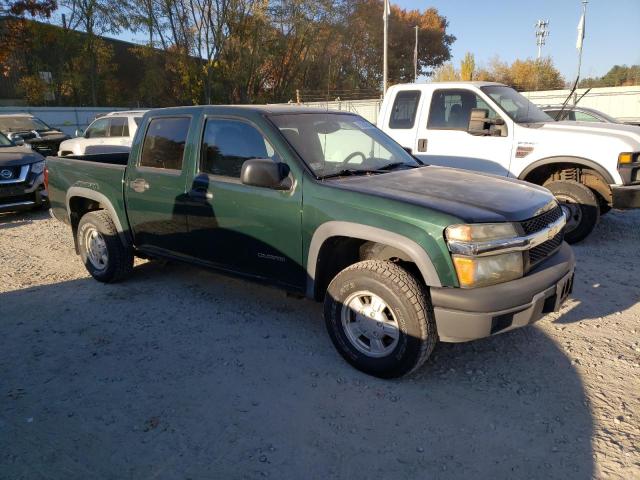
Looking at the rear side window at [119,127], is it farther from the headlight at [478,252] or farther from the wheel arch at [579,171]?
the headlight at [478,252]

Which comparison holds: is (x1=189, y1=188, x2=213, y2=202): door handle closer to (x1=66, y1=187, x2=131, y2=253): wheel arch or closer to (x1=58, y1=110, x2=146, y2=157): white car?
(x1=66, y1=187, x2=131, y2=253): wheel arch

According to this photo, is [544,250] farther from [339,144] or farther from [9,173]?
[9,173]

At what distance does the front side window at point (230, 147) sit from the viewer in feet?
12.7

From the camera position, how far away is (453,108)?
698 centimetres

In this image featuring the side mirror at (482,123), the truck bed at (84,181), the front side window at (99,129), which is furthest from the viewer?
the front side window at (99,129)

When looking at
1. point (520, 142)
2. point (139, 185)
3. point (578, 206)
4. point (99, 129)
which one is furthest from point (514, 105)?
point (99, 129)

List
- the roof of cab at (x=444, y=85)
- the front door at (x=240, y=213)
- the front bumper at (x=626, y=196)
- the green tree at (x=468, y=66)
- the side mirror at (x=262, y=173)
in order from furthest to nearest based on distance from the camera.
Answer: the green tree at (x=468, y=66) → the roof of cab at (x=444, y=85) → the front bumper at (x=626, y=196) → the front door at (x=240, y=213) → the side mirror at (x=262, y=173)

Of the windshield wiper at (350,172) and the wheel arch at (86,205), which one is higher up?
the windshield wiper at (350,172)

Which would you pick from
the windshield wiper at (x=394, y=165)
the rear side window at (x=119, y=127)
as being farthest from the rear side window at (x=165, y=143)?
the rear side window at (x=119, y=127)

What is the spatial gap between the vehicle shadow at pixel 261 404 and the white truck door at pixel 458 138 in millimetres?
3311

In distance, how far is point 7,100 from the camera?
27734 mm

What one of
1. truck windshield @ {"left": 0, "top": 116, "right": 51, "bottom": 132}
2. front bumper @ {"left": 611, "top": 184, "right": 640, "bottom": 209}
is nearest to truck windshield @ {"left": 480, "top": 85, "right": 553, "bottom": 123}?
front bumper @ {"left": 611, "top": 184, "right": 640, "bottom": 209}

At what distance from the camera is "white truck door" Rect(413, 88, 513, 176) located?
6602mm

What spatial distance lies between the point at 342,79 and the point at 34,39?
24.0m
